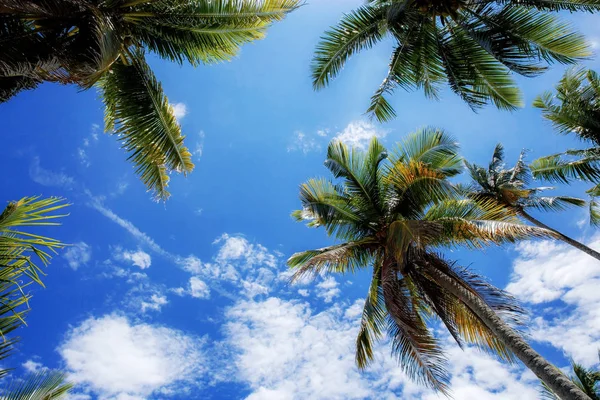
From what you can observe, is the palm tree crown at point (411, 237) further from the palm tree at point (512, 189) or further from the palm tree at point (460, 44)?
the palm tree at point (512, 189)

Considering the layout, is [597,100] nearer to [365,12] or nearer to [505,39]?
[505,39]

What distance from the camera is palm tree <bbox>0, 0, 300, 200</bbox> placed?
5.22m

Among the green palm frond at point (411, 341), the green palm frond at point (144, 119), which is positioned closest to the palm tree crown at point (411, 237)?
the green palm frond at point (411, 341)

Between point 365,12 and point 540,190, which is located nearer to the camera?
point 365,12

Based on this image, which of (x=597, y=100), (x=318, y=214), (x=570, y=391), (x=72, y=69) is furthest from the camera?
(x=597, y=100)

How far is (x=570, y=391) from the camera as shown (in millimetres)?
5699

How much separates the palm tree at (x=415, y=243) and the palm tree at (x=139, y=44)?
444 cm

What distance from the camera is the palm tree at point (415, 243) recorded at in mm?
8016

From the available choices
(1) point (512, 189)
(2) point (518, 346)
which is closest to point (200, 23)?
(2) point (518, 346)

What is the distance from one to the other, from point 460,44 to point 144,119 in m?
8.30

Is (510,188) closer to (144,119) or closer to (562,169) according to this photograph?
(562,169)

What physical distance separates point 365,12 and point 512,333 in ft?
27.3

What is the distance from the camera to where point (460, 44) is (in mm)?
10273

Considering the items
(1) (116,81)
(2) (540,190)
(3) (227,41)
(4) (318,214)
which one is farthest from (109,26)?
(2) (540,190)
